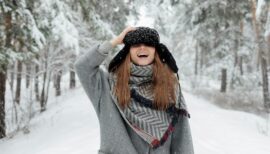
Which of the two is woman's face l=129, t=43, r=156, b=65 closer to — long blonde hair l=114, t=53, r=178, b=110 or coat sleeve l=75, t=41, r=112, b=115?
long blonde hair l=114, t=53, r=178, b=110

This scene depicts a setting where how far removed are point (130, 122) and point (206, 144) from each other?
5649 millimetres

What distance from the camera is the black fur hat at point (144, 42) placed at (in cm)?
285

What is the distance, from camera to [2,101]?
1129 cm

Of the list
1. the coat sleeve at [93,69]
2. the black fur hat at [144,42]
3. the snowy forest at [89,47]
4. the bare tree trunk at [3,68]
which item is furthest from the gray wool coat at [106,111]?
the bare tree trunk at [3,68]

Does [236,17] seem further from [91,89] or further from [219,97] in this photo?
[91,89]

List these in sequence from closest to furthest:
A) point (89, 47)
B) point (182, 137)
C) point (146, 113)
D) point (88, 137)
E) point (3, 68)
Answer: point (146, 113)
point (182, 137)
point (88, 137)
point (3, 68)
point (89, 47)

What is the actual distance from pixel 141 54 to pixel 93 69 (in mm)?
315

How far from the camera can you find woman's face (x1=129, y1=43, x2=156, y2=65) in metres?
2.86

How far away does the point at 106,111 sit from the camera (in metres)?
2.86

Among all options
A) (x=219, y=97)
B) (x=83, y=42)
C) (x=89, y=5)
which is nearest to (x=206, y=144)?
(x=89, y=5)

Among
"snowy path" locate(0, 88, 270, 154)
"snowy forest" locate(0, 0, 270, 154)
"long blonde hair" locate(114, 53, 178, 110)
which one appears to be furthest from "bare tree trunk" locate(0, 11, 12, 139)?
"long blonde hair" locate(114, 53, 178, 110)

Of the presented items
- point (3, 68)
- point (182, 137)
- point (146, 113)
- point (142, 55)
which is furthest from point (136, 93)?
point (3, 68)

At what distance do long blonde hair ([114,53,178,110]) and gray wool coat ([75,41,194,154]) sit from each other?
0.10 m

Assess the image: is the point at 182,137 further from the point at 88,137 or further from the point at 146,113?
the point at 88,137
